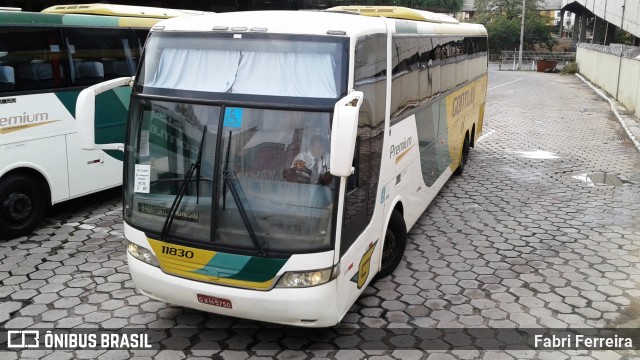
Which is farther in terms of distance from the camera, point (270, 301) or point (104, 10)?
point (104, 10)

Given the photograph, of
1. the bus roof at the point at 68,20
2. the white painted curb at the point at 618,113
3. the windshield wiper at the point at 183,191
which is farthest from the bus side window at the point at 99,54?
the white painted curb at the point at 618,113

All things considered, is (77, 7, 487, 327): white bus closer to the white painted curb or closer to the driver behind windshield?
the driver behind windshield

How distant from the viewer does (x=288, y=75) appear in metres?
4.77

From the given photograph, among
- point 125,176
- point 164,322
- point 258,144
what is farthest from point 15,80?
point 258,144

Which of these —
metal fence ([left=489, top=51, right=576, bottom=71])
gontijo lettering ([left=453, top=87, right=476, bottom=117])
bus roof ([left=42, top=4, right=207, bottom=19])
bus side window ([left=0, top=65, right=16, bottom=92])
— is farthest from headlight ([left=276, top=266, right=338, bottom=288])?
metal fence ([left=489, top=51, right=576, bottom=71])

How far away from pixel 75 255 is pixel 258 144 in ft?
13.2

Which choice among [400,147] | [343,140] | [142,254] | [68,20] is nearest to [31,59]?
[68,20]

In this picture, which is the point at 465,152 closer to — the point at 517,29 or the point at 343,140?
the point at 343,140

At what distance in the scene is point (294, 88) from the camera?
4.73 m

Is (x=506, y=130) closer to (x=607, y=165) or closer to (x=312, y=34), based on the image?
(x=607, y=165)

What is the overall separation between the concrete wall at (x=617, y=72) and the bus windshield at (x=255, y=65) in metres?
18.0

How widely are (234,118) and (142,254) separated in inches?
61.5

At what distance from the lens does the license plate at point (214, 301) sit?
4832mm

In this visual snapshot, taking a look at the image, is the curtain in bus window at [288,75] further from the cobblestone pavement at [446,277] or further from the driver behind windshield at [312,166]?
the cobblestone pavement at [446,277]
